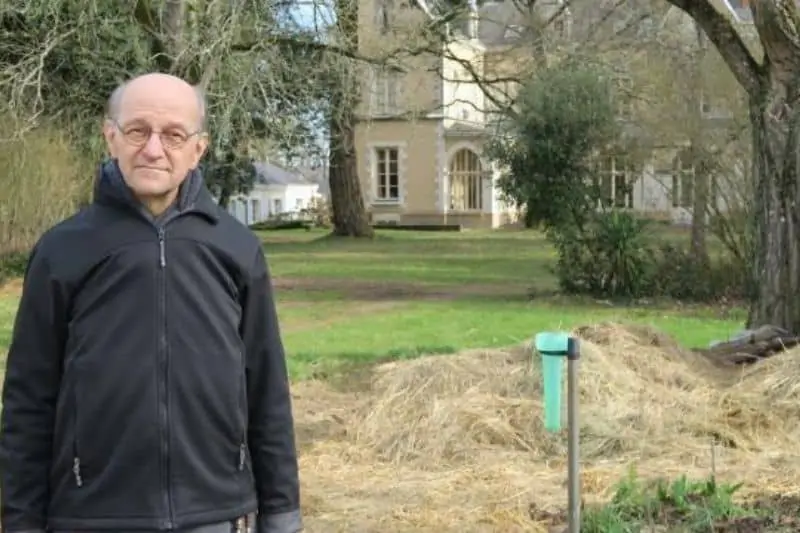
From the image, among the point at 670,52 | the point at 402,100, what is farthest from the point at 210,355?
the point at 402,100

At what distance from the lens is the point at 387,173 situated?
57094mm

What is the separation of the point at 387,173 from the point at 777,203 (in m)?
46.2

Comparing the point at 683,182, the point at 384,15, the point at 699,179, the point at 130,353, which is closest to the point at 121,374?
the point at 130,353

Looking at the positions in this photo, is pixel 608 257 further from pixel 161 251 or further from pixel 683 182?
pixel 161 251

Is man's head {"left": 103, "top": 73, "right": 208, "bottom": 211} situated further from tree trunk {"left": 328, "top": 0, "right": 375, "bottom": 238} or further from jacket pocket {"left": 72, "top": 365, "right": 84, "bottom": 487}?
tree trunk {"left": 328, "top": 0, "right": 375, "bottom": 238}

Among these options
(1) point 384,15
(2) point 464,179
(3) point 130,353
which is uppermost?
(1) point 384,15

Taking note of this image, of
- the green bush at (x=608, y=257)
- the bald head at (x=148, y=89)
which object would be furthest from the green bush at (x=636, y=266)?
the bald head at (x=148, y=89)

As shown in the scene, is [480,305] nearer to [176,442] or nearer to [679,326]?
[679,326]

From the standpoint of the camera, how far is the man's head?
2785 mm

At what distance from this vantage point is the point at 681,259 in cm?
1919

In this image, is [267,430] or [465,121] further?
[465,121]

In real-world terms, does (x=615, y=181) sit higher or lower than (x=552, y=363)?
higher

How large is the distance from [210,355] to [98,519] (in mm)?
442

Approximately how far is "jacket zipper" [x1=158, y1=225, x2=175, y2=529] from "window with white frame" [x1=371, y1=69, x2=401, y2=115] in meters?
23.2
